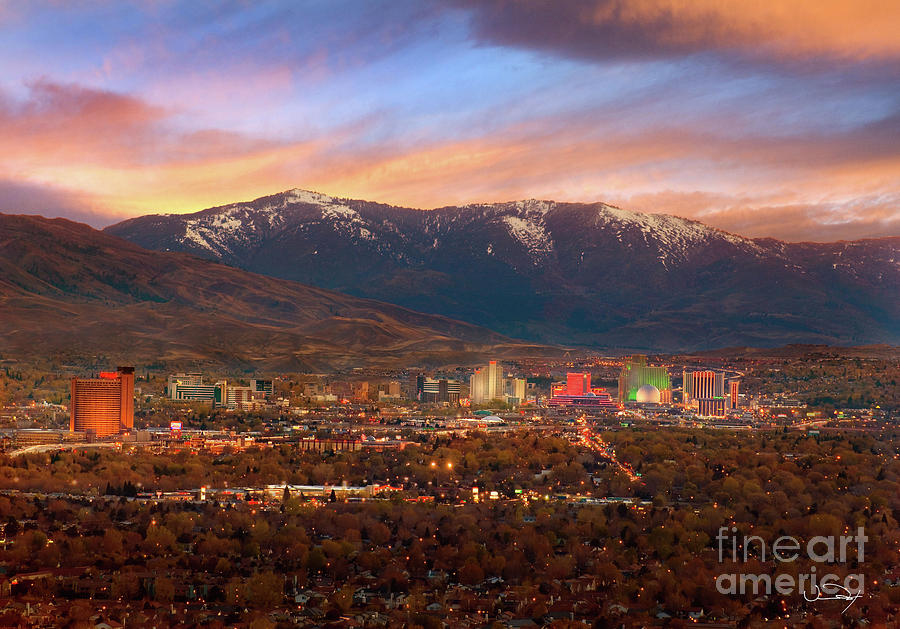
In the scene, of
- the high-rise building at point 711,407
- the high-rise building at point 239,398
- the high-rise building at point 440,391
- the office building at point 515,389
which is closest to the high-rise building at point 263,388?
the high-rise building at point 239,398

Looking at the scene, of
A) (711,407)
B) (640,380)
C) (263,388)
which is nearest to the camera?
(711,407)

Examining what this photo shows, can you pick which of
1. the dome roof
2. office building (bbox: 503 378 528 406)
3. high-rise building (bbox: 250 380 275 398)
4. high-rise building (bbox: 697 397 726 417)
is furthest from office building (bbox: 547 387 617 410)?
high-rise building (bbox: 250 380 275 398)

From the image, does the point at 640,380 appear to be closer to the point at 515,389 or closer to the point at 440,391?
the point at 515,389

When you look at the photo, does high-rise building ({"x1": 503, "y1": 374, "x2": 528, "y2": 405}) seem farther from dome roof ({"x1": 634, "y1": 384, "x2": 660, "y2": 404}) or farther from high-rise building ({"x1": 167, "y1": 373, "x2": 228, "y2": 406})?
high-rise building ({"x1": 167, "y1": 373, "x2": 228, "y2": 406})
